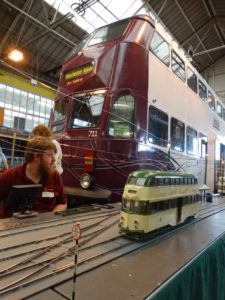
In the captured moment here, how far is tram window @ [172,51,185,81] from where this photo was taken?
5.37 metres

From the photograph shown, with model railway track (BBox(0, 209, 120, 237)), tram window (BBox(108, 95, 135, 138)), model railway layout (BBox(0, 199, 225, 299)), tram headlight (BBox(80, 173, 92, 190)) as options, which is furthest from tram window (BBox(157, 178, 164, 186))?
tram window (BBox(108, 95, 135, 138))

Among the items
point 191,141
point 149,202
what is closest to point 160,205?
point 149,202

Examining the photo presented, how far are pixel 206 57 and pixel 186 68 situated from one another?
691 inches

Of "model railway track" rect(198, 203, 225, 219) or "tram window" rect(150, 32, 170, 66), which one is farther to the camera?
"tram window" rect(150, 32, 170, 66)

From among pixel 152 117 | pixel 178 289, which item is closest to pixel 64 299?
pixel 178 289

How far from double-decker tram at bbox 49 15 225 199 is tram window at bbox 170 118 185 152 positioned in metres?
0.02

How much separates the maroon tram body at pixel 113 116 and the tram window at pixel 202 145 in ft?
8.79

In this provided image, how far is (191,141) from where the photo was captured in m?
6.08

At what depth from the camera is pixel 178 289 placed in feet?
4.24

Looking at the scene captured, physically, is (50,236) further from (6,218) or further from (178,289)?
(178,289)

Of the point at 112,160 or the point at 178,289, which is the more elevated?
the point at 112,160

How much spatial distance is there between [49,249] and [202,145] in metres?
6.37

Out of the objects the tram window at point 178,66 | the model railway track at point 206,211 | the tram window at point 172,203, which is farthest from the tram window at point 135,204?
the tram window at point 178,66

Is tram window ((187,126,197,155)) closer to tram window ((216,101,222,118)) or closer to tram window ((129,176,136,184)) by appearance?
tram window ((216,101,222,118))
